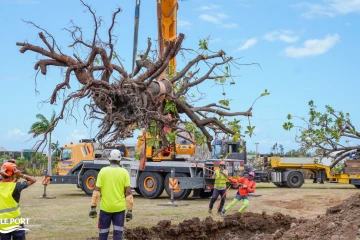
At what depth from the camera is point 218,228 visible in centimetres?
1223

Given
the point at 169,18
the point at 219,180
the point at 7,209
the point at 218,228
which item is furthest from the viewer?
the point at 219,180

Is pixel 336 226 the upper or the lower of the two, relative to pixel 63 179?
lower

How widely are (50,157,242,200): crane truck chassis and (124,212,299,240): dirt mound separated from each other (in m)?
6.86

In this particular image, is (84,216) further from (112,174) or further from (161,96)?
(112,174)

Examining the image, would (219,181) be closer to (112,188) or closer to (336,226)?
(336,226)

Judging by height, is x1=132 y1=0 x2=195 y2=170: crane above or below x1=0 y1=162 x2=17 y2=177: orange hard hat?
above

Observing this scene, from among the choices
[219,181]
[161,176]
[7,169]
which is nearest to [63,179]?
[161,176]

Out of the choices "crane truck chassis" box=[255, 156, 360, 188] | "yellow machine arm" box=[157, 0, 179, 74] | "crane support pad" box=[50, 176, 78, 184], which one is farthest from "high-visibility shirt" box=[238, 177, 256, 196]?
"crane truck chassis" box=[255, 156, 360, 188]

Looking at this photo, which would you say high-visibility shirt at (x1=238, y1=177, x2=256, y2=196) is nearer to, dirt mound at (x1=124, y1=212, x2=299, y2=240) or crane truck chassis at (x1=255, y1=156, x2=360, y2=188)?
→ dirt mound at (x1=124, y1=212, x2=299, y2=240)

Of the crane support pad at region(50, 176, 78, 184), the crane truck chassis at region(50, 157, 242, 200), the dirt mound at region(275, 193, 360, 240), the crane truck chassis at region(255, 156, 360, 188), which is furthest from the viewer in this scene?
the crane truck chassis at region(255, 156, 360, 188)

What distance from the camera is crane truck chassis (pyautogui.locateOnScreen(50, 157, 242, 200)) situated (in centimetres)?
2012

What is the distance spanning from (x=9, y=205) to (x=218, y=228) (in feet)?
19.6

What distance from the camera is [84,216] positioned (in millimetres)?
14977

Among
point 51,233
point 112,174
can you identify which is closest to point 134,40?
point 112,174
